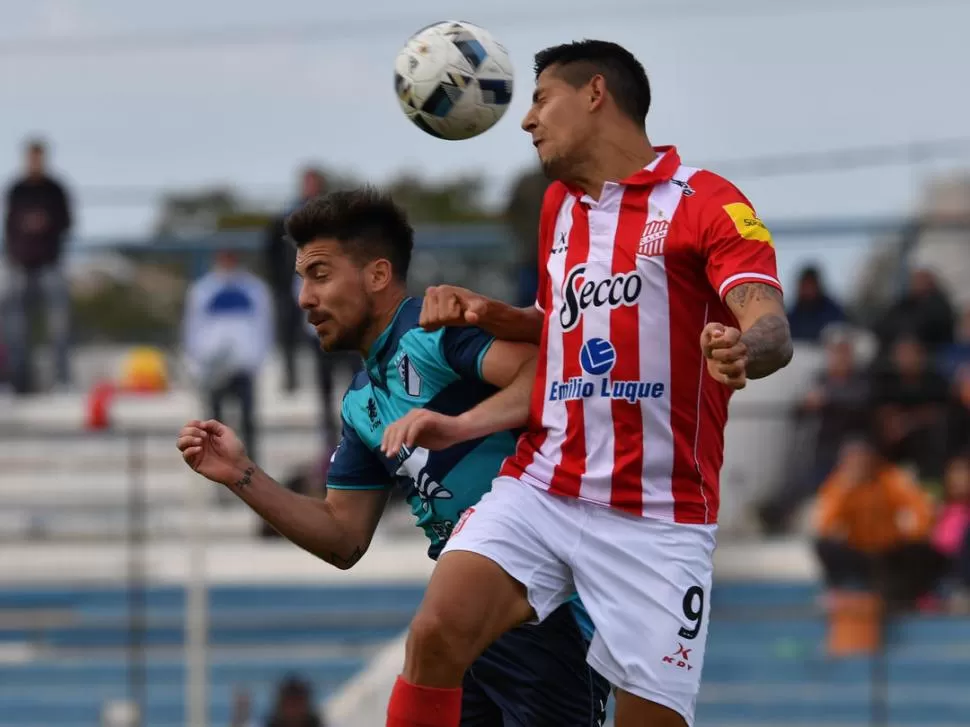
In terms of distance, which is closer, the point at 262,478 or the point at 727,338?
the point at 727,338

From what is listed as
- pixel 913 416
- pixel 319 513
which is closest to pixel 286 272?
pixel 913 416

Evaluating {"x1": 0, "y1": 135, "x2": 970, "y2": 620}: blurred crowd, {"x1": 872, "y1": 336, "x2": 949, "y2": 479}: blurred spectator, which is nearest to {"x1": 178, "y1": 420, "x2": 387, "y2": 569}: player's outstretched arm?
{"x1": 0, "y1": 135, "x2": 970, "y2": 620}: blurred crowd

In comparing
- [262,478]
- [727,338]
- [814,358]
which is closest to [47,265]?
[814,358]

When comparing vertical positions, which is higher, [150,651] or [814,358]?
[814,358]

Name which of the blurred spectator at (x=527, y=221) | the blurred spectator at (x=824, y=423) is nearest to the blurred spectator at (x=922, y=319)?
the blurred spectator at (x=824, y=423)

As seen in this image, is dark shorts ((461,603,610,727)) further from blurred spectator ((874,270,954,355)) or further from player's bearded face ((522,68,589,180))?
blurred spectator ((874,270,954,355))

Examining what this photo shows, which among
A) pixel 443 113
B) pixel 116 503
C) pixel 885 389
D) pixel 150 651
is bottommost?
pixel 150 651

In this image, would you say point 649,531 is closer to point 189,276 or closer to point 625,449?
point 625,449

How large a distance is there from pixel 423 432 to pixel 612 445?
59cm

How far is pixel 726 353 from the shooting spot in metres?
4.15

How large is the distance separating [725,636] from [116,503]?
19.0 feet

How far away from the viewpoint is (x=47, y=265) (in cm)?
1517

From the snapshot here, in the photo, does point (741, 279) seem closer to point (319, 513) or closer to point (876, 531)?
point (319, 513)

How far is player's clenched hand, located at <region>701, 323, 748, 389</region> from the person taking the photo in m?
4.16
